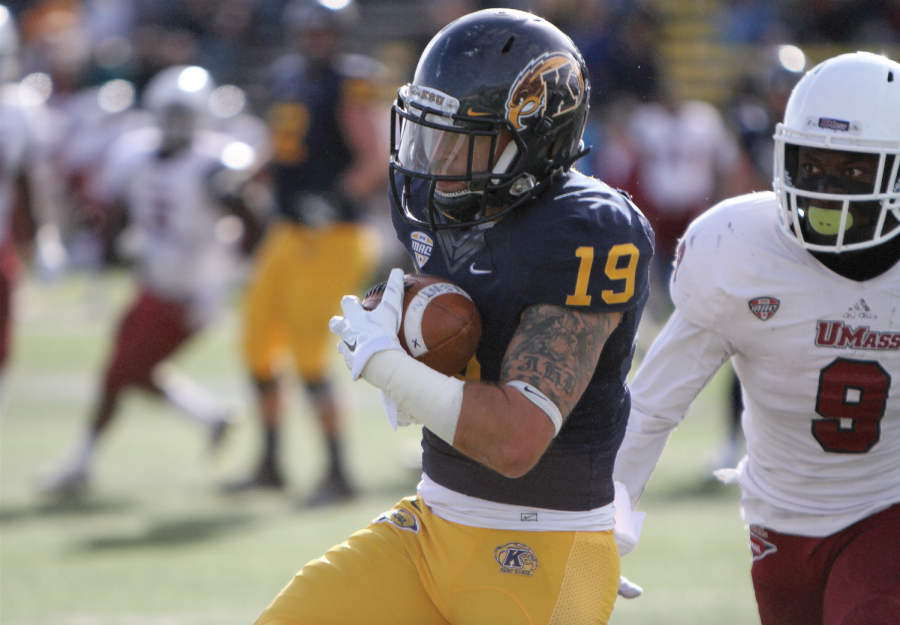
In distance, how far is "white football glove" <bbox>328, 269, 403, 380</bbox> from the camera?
2025 mm

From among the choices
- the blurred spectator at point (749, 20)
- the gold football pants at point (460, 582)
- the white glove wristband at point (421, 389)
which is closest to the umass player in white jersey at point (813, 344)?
the gold football pants at point (460, 582)

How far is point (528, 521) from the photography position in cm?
223

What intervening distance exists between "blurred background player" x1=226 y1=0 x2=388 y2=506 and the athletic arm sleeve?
3.09 m

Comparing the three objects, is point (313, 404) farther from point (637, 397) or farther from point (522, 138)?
point (522, 138)

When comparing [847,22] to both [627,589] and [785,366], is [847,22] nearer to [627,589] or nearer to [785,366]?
[785,366]

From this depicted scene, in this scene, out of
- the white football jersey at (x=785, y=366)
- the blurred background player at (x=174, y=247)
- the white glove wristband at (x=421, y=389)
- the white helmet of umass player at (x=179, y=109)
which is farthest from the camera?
the white helmet of umass player at (x=179, y=109)

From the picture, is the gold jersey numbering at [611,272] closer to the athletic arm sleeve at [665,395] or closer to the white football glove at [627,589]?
the athletic arm sleeve at [665,395]

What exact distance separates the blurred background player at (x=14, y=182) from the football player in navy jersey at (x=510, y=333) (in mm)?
3724

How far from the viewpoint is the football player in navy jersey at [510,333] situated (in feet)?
6.86

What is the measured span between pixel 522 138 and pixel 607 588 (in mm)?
893

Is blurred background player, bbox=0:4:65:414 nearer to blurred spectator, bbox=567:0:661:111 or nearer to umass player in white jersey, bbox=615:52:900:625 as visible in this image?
umass player in white jersey, bbox=615:52:900:625

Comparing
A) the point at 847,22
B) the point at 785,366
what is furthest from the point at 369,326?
the point at 847,22

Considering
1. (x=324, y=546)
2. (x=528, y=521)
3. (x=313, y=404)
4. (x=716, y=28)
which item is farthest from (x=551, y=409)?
(x=716, y=28)

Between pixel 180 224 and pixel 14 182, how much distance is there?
0.83 m
